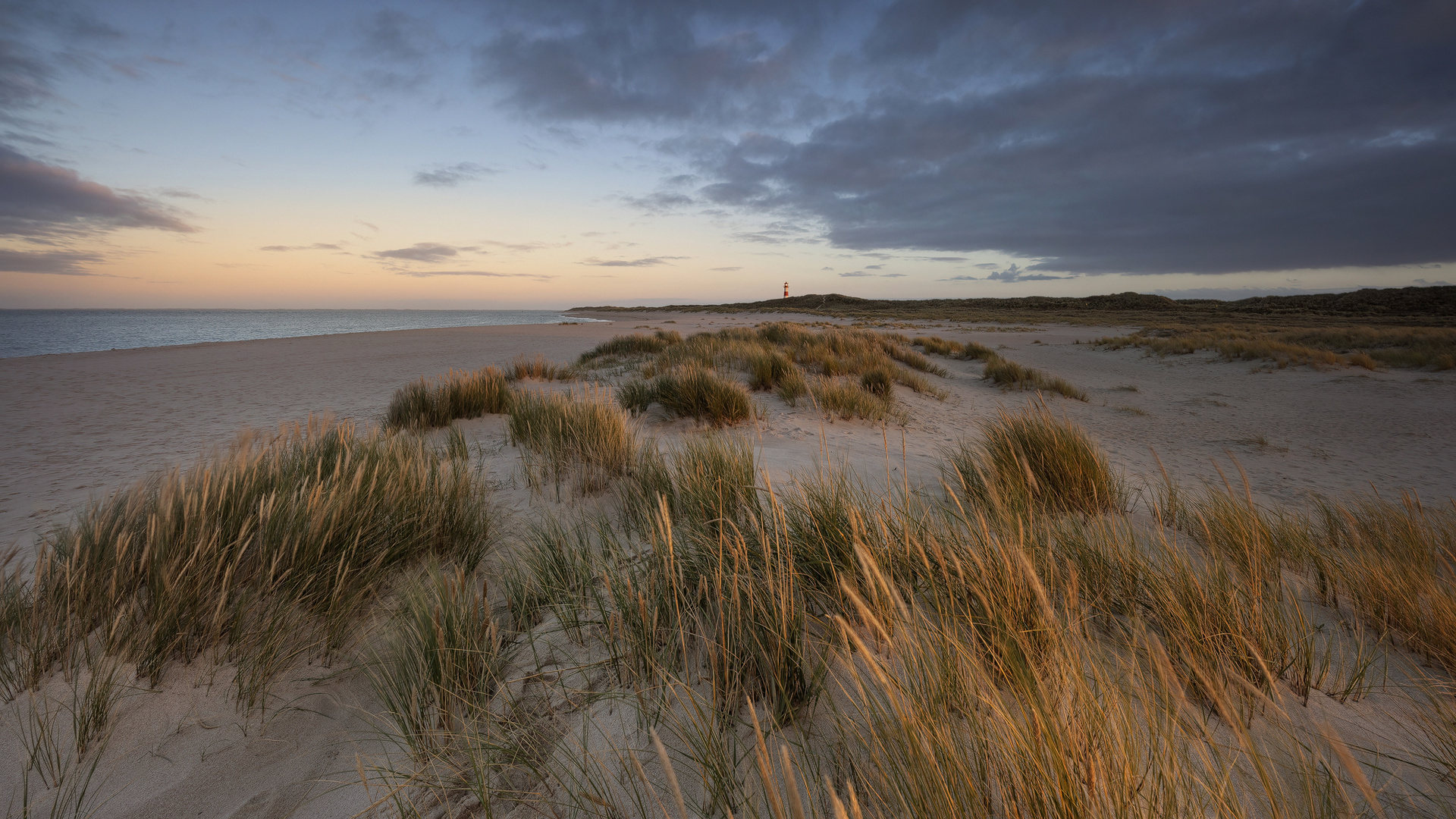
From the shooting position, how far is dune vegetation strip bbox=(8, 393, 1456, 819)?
1.04 meters

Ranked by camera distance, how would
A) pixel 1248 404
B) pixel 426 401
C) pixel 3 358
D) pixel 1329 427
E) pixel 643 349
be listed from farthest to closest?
pixel 3 358 → pixel 643 349 → pixel 1248 404 → pixel 1329 427 → pixel 426 401

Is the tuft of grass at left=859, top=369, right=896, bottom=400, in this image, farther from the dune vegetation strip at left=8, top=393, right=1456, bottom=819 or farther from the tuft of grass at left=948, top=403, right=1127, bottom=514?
the dune vegetation strip at left=8, top=393, right=1456, bottom=819

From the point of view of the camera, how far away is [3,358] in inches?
589

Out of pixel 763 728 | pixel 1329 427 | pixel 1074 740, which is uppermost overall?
pixel 1074 740

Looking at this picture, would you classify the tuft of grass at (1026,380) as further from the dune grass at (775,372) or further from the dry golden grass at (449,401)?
the dry golden grass at (449,401)

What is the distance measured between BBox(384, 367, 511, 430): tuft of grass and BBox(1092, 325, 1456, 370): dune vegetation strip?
60.2ft

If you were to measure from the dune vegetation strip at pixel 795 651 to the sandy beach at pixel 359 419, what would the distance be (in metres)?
0.11

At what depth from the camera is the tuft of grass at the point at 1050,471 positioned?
3061 millimetres

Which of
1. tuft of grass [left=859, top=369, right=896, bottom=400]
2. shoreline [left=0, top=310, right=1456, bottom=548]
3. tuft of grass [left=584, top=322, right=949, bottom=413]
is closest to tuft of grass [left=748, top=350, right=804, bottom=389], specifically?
tuft of grass [left=584, top=322, right=949, bottom=413]

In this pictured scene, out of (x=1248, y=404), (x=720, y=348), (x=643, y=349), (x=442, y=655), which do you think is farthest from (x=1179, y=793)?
→ (x=643, y=349)

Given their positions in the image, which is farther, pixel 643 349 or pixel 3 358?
pixel 3 358

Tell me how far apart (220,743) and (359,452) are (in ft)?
6.53

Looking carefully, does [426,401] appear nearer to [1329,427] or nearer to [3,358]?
[1329,427]

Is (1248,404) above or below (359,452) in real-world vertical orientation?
below
